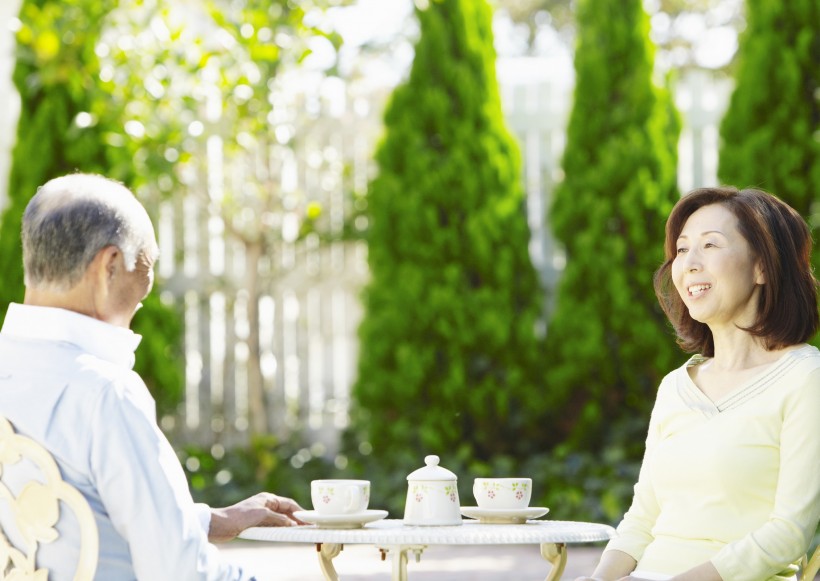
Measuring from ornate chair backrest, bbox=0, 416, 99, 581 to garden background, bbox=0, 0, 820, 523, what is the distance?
4.66 metres

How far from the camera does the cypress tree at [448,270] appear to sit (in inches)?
272

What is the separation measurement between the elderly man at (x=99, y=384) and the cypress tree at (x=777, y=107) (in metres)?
5.00

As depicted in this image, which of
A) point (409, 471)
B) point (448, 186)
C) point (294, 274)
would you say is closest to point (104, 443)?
point (409, 471)

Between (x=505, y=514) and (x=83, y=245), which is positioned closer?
(x=83, y=245)

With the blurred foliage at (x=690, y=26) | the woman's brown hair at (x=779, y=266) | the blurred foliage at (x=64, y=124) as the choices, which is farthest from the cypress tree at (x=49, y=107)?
the blurred foliage at (x=690, y=26)

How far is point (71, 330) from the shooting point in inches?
78.7

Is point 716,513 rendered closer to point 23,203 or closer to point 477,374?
point 477,374

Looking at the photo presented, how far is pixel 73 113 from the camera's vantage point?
716cm

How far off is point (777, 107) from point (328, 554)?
482cm

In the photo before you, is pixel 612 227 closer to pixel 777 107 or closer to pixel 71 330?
pixel 777 107

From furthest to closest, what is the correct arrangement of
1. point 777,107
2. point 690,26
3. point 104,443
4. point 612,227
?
point 690,26 < point 612,227 < point 777,107 < point 104,443

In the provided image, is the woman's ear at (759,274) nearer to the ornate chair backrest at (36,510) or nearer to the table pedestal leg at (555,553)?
the table pedestal leg at (555,553)

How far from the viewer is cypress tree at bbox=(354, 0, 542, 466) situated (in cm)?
692

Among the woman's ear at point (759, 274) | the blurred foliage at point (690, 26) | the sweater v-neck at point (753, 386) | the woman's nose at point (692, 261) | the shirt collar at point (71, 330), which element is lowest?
the sweater v-neck at point (753, 386)
